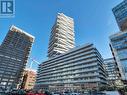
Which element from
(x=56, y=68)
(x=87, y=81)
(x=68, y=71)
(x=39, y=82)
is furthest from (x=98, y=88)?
(x=39, y=82)

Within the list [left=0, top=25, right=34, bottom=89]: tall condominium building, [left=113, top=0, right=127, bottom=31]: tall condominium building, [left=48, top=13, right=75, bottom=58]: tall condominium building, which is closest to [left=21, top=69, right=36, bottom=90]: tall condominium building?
[left=0, top=25, right=34, bottom=89]: tall condominium building

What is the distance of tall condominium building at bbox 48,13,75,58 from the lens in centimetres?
12572

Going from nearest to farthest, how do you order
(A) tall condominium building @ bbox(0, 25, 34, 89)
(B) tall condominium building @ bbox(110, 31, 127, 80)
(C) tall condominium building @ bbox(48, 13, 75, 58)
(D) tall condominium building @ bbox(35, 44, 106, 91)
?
(B) tall condominium building @ bbox(110, 31, 127, 80), (D) tall condominium building @ bbox(35, 44, 106, 91), (A) tall condominium building @ bbox(0, 25, 34, 89), (C) tall condominium building @ bbox(48, 13, 75, 58)

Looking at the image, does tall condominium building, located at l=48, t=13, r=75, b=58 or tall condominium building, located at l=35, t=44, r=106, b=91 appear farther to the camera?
tall condominium building, located at l=48, t=13, r=75, b=58

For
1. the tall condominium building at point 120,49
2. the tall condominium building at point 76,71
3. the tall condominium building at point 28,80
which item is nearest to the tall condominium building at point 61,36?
the tall condominium building at point 76,71

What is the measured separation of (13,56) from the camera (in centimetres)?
12900

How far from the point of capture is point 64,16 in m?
150

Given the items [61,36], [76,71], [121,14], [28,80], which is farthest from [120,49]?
[28,80]

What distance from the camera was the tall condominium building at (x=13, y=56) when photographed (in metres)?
120

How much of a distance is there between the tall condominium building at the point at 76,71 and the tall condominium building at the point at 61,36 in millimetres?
20518

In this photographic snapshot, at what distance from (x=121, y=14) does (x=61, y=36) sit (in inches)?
2778

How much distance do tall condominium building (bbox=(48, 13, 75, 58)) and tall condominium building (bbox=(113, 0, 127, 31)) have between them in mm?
64323

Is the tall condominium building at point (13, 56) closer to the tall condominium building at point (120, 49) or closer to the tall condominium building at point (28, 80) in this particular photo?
the tall condominium building at point (28, 80)

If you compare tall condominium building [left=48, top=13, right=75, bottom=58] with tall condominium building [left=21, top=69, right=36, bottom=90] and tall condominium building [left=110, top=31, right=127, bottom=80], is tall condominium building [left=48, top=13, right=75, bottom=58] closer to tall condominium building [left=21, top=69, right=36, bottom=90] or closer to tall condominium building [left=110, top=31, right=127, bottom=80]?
tall condominium building [left=21, top=69, right=36, bottom=90]
